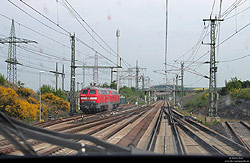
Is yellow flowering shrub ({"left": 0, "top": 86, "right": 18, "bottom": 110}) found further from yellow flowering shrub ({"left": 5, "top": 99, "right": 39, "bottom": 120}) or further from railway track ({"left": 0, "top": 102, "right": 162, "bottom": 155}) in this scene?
railway track ({"left": 0, "top": 102, "right": 162, "bottom": 155})

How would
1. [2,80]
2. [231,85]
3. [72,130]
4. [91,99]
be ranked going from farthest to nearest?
[231,85] → [2,80] → [91,99] → [72,130]

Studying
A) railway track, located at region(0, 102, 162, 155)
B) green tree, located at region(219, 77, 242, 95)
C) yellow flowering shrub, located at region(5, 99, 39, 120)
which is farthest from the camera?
green tree, located at region(219, 77, 242, 95)

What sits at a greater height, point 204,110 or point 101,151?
point 101,151

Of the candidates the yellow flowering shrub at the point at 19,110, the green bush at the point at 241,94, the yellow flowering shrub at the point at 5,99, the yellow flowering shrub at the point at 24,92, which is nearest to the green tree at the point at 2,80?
the yellow flowering shrub at the point at 24,92

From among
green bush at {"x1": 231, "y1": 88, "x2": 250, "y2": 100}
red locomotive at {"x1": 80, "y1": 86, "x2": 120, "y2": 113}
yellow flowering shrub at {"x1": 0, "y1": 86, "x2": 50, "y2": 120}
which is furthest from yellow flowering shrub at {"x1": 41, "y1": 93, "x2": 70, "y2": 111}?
green bush at {"x1": 231, "y1": 88, "x2": 250, "y2": 100}

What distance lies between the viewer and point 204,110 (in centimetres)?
4328

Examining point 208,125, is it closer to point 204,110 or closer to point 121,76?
point 204,110

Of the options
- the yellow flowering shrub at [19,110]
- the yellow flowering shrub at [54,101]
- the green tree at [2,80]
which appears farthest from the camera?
the yellow flowering shrub at [54,101]

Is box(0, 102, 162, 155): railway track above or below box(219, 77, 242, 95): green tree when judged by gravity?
below

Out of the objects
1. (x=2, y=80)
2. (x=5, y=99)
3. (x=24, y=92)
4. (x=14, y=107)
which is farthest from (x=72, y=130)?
(x=2, y=80)

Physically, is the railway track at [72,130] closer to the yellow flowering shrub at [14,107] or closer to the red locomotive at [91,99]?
the yellow flowering shrub at [14,107]

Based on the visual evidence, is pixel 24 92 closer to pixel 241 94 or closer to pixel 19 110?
pixel 19 110

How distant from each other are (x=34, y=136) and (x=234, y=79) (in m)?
46.1
